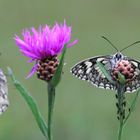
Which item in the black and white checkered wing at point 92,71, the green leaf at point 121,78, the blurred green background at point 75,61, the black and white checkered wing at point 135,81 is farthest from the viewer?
the blurred green background at point 75,61

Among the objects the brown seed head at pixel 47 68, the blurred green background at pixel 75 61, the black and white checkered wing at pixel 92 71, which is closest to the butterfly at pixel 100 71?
the black and white checkered wing at pixel 92 71

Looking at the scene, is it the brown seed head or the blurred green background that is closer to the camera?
the brown seed head

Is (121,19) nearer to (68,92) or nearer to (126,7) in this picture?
(126,7)

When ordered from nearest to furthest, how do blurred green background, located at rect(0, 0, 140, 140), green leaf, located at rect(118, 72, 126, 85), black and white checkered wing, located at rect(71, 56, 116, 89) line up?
green leaf, located at rect(118, 72, 126, 85) → black and white checkered wing, located at rect(71, 56, 116, 89) → blurred green background, located at rect(0, 0, 140, 140)

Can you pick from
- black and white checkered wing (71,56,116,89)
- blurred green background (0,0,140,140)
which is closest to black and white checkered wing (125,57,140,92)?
black and white checkered wing (71,56,116,89)

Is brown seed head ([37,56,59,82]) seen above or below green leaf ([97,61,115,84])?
above

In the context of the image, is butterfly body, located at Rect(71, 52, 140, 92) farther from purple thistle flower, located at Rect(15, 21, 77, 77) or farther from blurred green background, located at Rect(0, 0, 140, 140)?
blurred green background, located at Rect(0, 0, 140, 140)

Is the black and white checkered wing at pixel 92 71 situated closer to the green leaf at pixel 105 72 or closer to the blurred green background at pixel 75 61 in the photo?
the green leaf at pixel 105 72

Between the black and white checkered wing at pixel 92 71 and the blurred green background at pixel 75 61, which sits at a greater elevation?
the black and white checkered wing at pixel 92 71

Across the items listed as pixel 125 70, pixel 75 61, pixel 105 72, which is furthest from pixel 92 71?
pixel 75 61
